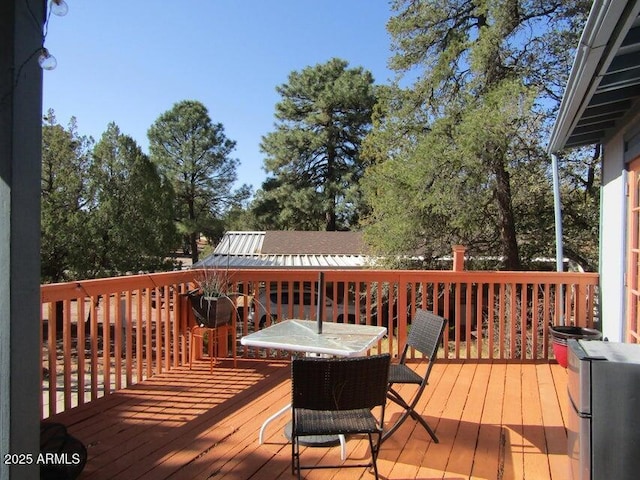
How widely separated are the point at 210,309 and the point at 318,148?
16781 mm

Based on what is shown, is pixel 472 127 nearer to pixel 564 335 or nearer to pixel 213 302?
pixel 564 335

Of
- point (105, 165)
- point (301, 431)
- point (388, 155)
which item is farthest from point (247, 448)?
point (105, 165)

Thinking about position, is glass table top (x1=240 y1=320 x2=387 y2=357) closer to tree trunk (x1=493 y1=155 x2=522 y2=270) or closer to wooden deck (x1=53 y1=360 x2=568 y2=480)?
wooden deck (x1=53 y1=360 x2=568 y2=480)

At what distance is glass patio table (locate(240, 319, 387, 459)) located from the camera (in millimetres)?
2605

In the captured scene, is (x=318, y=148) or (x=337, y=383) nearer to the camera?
(x=337, y=383)

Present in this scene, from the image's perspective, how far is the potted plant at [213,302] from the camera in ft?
13.6

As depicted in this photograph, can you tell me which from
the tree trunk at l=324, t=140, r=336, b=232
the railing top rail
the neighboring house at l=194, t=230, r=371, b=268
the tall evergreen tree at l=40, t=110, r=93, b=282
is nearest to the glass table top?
the railing top rail

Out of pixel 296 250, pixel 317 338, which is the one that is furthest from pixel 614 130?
pixel 296 250

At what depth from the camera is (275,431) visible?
3.02 meters

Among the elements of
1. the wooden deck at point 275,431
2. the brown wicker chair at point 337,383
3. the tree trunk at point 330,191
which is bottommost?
the wooden deck at point 275,431

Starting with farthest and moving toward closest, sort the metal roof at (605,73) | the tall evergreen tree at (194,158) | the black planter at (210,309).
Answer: the tall evergreen tree at (194,158) → the black planter at (210,309) → the metal roof at (605,73)

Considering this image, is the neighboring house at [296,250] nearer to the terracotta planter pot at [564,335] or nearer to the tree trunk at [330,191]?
the tree trunk at [330,191]

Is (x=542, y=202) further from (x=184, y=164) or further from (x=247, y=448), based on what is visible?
(x=184, y=164)

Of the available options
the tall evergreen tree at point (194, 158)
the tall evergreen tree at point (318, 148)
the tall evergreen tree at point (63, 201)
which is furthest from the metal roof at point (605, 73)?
the tall evergreen tree at point (194, 158)
